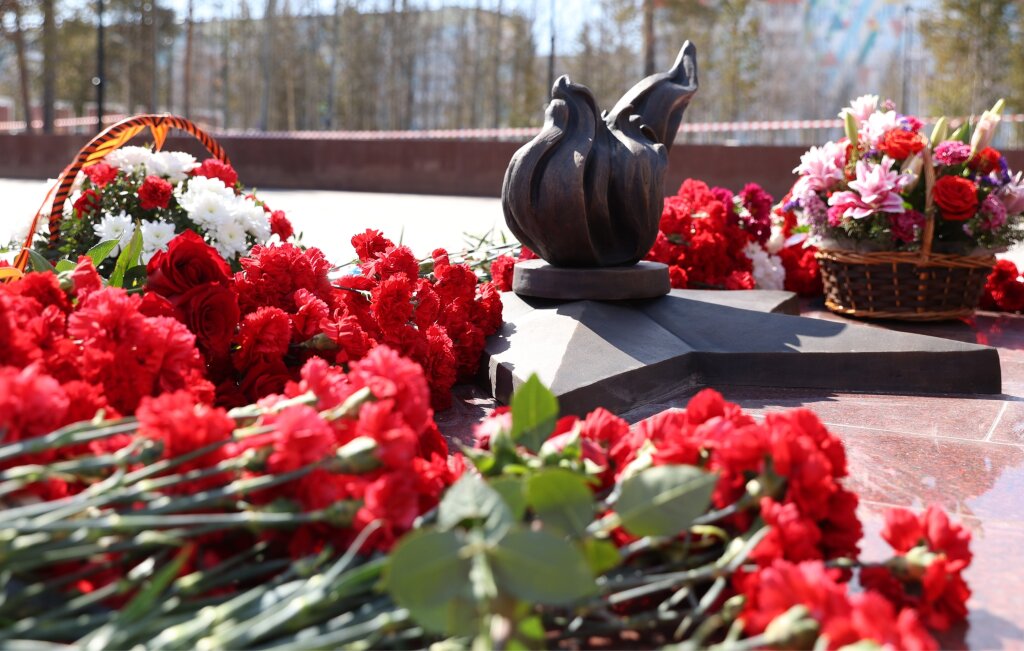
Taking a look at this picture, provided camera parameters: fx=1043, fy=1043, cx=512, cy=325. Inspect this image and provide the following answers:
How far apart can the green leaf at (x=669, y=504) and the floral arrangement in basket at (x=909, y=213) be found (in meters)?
3.17

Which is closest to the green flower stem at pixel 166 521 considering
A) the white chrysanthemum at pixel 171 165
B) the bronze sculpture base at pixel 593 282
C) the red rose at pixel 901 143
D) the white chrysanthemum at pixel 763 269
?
the bronze sculpture base at pixel 593 282

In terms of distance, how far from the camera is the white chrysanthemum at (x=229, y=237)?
10.7 feet

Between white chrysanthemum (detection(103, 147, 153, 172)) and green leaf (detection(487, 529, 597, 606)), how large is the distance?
9.32 feet

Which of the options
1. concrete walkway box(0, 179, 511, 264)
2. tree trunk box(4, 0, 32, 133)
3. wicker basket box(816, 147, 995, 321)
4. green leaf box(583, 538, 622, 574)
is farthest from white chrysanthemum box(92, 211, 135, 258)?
→ tree trunk box(4, 0, 32, 133)

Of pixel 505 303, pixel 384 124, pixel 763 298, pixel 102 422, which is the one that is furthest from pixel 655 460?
pixel 384 124

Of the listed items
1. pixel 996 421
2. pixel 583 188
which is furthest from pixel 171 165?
pixel 996 421

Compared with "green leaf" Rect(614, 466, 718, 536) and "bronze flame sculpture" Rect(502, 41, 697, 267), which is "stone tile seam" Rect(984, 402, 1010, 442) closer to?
"bronze flame sculpture" Rect(502, 41, 697, 267)

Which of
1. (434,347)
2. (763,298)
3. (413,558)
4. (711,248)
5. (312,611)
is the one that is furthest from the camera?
(711,248)

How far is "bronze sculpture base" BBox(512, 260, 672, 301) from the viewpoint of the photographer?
11.2 feet

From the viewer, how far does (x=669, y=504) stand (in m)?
1.22

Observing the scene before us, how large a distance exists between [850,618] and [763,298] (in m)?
3.02

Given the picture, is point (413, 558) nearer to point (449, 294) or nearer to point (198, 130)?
point (449, 294)

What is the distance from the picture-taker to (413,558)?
0.99 metres

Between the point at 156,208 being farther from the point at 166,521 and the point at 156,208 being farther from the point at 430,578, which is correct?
the point at 430,578
